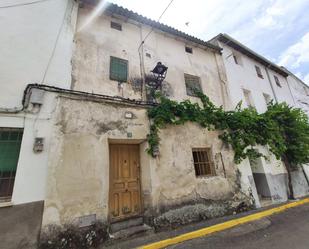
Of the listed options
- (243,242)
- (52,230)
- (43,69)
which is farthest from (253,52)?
(52,230)

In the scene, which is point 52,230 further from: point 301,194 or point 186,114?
point 301,194

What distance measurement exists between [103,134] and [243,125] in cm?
601

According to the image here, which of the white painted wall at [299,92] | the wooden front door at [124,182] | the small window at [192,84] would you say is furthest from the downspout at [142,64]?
the white painted wall at [299,92]

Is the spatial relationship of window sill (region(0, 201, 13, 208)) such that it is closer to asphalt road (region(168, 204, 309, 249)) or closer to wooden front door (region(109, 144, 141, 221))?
wooden front door (region(109, 144, 141, 221))

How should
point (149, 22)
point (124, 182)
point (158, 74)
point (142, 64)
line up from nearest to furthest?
1. point (124, 182)
2. point (158, 74)
3. point (142, 64)
4. point (149, 22)

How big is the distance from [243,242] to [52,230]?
4462mm

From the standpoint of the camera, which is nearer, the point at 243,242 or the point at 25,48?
the point at 243,242

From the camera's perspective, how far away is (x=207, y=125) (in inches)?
258

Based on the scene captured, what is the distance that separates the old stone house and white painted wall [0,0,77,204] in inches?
0.9

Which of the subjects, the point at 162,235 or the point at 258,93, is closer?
the point at 162,235

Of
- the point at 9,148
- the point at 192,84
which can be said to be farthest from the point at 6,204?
the point at 192,84

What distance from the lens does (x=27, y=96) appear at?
4.05 metres

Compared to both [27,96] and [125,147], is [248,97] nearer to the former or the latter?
[125,147]

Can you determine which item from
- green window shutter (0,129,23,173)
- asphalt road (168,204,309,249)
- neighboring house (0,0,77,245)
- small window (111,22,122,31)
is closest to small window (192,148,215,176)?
asphalt road (168,204,309,249)
